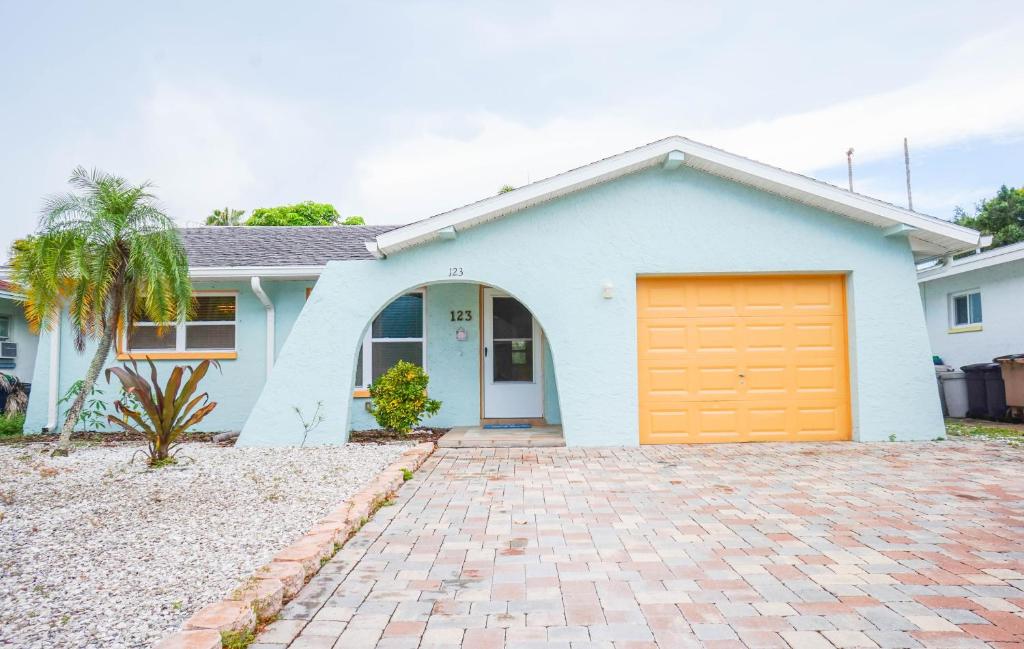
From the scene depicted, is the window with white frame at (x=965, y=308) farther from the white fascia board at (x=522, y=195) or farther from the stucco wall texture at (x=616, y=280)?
the white fascia board at (x=522, y=195)

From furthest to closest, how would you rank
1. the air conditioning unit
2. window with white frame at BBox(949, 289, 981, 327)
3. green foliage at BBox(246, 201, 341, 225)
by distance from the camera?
1. green foliage at BBox(246, 201, 341, 225)
2. the air conditioning unit
3. window with white frame at BBox(949, 289, 981, 327)

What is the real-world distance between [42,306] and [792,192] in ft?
34.2

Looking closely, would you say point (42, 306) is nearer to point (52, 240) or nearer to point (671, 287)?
point (52, 240)

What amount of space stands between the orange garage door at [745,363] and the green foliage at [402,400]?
3252 mm

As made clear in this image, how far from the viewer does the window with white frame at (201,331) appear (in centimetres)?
1040

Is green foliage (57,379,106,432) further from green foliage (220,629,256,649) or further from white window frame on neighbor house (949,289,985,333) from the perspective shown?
white window frame on neighbor house (949,289,985,333)

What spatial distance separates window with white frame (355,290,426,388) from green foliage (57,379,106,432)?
4227 millimetres

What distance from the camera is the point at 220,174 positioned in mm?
24188

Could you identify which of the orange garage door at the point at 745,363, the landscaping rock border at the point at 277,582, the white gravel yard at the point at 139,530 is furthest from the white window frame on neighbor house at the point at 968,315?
the landscaping rock border at the point at 277,582

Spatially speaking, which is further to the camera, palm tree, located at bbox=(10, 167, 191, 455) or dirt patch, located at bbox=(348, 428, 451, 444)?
dirt patch, located at bbox=(348, 428, 451, 444)

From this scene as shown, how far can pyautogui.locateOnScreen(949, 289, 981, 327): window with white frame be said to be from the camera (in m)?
12.9

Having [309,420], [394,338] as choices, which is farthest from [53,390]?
[394,338]

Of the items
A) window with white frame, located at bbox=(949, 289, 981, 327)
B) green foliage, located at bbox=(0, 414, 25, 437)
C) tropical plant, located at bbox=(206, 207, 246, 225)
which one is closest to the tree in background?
window with white frame, located at bbox=(949, 289, 981, 327)

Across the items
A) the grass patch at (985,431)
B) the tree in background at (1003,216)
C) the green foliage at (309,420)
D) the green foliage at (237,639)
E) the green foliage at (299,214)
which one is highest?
the green foliage at (299,214)
